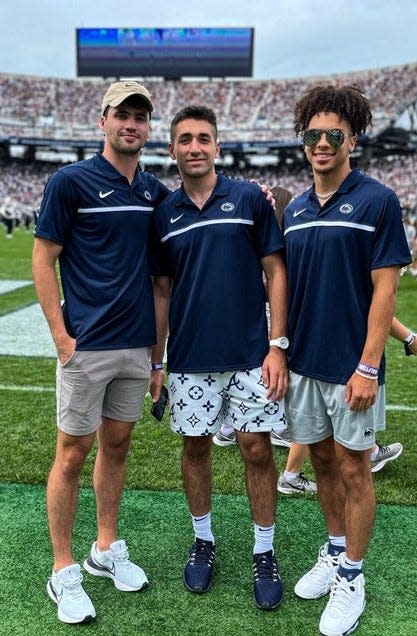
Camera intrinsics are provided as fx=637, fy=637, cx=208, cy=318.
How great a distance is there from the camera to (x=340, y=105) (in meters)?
2.66

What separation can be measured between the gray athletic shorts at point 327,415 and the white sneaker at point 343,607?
0.64 metres

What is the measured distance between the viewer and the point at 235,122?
185ft

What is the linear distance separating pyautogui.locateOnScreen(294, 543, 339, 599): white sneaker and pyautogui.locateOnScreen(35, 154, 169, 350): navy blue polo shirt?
4.50 feet

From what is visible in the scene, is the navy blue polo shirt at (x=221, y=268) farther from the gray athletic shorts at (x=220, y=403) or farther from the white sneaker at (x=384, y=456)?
the white sneaker at (x=384, y=456)

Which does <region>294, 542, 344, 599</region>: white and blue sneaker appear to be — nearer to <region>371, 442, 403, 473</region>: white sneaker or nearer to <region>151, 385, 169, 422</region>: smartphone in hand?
<region>151, 385, 169, 422</region>: smartphone in hand

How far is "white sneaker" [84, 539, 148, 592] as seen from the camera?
9.91 feet

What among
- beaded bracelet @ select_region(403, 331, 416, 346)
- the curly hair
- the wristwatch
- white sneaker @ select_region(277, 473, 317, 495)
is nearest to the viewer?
the curly hair

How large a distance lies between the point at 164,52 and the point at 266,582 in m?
57.1

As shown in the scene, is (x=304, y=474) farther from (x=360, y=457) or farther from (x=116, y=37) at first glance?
(x=116, y=37)

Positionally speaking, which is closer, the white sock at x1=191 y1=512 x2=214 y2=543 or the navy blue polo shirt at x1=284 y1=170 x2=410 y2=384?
the navy blue polo shirt at x1=284 y1=170 x2=410 y2=384

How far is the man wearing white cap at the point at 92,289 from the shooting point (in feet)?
9.05

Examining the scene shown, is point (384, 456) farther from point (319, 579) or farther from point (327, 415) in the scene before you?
point (327, 415)

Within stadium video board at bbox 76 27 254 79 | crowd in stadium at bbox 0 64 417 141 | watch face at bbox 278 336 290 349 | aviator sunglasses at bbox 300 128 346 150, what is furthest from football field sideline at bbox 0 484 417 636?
stadium video board at bbox 76 27 254 79

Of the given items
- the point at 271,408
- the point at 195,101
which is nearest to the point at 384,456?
the point at 271,408
